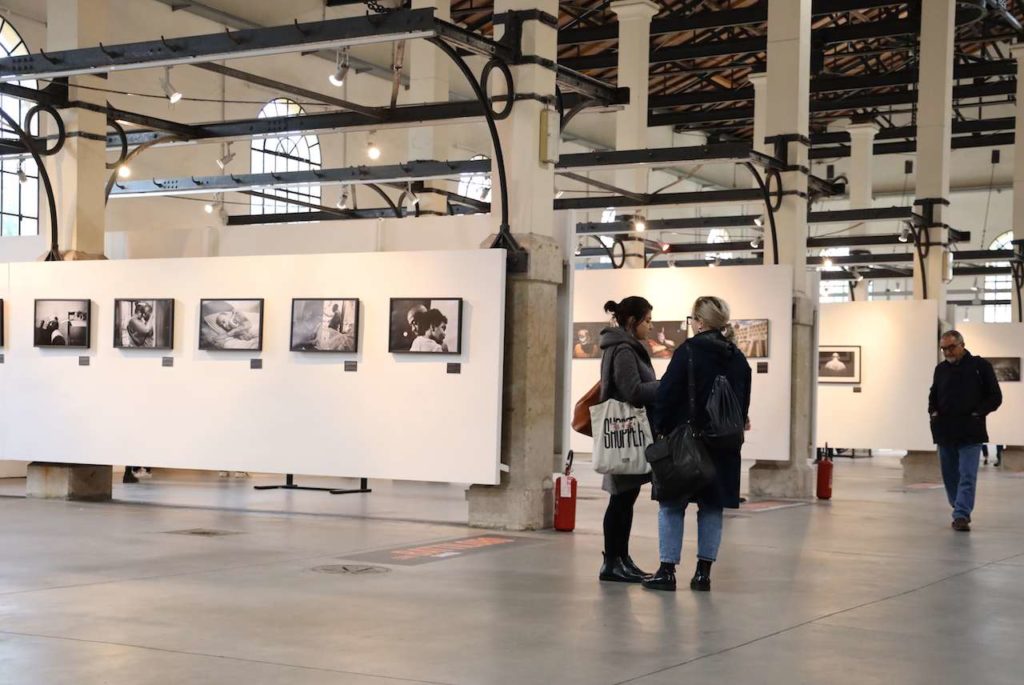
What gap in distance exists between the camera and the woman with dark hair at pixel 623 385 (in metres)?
8.04

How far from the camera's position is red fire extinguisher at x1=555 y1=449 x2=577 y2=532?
11.2 meters

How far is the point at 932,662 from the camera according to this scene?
5793mm

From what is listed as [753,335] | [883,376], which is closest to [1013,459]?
[883,376]

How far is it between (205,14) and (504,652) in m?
20.7

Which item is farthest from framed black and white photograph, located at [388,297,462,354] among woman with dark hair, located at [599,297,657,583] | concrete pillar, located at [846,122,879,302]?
concrete pillar, located at [846,122,879,302]

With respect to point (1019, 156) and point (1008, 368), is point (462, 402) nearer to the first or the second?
point (1019, 156)

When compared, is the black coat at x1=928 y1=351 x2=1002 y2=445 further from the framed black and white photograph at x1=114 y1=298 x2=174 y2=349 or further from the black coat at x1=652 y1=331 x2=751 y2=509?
the framed black and white photograph at x1=114 y1=298 x2=174 y2=349

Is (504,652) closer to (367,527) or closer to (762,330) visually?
(367,527)

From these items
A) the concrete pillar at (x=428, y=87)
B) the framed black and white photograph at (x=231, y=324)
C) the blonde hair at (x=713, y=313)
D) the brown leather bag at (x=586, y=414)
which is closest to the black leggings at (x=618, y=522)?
the brown leather bag at (x=586, y=414)

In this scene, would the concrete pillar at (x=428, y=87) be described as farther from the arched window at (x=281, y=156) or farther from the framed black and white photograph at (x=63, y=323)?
the framed black and white photograph at (x=63, y=323)

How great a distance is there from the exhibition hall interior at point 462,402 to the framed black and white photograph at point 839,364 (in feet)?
0.18

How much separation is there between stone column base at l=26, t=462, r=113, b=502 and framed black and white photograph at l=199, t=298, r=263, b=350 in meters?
2.08

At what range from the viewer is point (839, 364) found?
22141 mm

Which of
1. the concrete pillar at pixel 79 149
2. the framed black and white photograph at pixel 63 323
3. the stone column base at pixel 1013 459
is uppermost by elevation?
the concrete pillar at pixel 79 149
